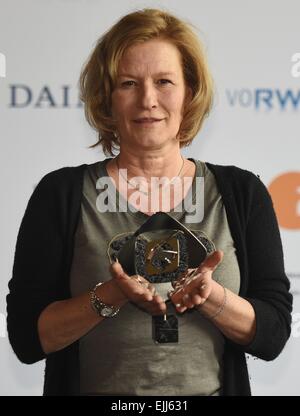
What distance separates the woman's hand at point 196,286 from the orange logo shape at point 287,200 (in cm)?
58

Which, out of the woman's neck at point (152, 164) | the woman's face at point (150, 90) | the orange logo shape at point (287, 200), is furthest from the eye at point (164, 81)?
the orange logo shape at point (287, 200)

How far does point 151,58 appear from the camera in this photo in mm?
1094

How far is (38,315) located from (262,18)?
36.7 inches

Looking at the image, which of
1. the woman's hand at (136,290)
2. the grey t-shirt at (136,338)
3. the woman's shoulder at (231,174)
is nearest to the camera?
the woman's hand at (136,290)

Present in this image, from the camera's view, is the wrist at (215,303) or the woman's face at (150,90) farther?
the woman's face at (150,90)

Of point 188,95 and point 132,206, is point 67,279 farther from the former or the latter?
point 188,95

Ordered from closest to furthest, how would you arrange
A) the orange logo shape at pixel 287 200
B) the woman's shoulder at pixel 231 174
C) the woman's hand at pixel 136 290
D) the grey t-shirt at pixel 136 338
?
the woman's hand at pixel 136 290 < the grey t-shirt at pixel 136 338 < the woman's shoulder at pixel 231 174 < the orange logo shape at pixel 287 200

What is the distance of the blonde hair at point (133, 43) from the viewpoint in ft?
3.58

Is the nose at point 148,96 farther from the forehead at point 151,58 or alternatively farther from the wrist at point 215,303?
the wrist at point 215,303

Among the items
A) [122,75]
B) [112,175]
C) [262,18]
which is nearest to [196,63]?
[122,75]

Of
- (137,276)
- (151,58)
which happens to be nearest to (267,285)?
(137,276)

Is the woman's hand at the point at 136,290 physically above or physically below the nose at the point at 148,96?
below

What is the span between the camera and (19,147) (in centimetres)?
148
